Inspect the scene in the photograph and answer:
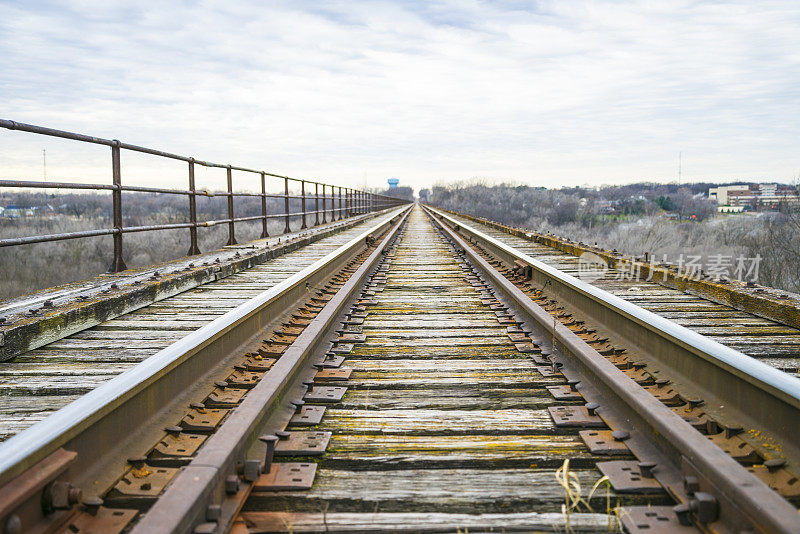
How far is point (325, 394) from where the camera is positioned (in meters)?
3.01

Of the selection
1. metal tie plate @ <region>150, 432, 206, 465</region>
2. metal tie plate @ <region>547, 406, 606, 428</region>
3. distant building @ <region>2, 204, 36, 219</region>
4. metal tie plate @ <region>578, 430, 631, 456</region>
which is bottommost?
metal tie plate @ <region>578, 430, 631, 456</region>

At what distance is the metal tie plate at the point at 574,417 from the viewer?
260 cm

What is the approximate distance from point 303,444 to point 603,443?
123 centimetres

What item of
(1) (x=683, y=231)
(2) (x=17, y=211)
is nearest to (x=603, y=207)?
(1) (x=683, y=231)

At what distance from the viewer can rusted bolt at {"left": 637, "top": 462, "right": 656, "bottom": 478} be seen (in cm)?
210

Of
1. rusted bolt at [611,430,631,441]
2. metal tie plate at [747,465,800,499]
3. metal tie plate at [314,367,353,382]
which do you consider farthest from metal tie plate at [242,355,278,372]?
metal tie plate at [747,465,800,499]

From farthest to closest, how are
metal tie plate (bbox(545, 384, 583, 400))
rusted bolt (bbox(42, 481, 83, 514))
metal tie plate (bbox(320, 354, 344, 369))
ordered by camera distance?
metal tie plate (bbox(320, 354, 344, 369)) < metal tie plate (bbox(545, 384, 583, 400)) < rusted bolt (bbox(42, 481, 83, 514))

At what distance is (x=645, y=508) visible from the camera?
74.4 inches

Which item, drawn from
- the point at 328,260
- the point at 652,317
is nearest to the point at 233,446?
the point at 652,317

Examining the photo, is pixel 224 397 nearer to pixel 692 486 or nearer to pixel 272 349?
pixel 272 349

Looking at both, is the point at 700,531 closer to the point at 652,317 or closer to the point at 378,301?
the point at 652,317

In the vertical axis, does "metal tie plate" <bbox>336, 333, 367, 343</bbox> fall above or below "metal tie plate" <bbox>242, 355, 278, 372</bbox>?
below

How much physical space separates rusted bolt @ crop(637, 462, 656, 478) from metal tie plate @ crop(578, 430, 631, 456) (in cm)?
19

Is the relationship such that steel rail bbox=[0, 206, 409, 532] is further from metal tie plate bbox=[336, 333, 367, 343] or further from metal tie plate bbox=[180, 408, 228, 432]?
metal tie plate bbox=[336, 333, 367, 343]
